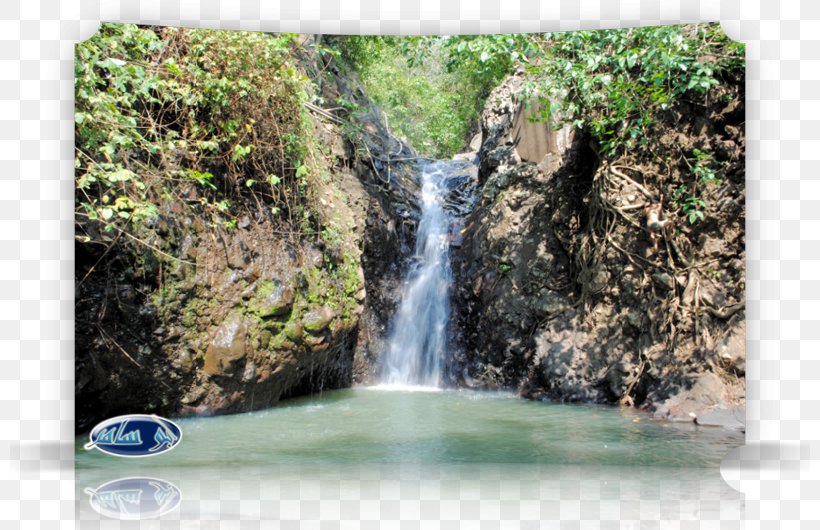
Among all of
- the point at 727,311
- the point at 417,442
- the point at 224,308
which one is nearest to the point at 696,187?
the point at 727,311

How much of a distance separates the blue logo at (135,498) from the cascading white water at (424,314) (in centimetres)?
437

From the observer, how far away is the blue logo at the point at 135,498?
9.76 ft

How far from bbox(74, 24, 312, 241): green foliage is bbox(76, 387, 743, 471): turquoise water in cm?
167

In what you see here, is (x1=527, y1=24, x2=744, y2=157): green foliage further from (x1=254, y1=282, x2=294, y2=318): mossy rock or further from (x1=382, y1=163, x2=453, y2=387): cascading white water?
→ (x1=254, y1=282, x2=294, y2=318): mossy rock

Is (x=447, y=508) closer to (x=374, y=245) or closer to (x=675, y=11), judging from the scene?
(x=675, y=11)

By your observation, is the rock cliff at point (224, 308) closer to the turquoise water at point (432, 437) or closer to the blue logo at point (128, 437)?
the turquoise water at point (432, 437)

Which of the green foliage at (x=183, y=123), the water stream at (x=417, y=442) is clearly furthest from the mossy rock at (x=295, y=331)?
the green foliage at (x=183, y=123)

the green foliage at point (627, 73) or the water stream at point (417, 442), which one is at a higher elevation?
the green foliage at point (627, 73)

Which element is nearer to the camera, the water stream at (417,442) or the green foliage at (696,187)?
the water stream at (417,442)

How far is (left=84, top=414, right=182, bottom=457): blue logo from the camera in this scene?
3775 millimetres

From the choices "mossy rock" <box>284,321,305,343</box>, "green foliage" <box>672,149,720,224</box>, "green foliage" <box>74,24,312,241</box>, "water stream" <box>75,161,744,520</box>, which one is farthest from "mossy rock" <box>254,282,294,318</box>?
"green foliage" <box>672,149,720,224</box>

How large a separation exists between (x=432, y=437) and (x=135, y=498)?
86.8 inches

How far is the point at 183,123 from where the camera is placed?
525 cm

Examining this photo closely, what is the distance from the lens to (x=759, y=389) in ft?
13.3
